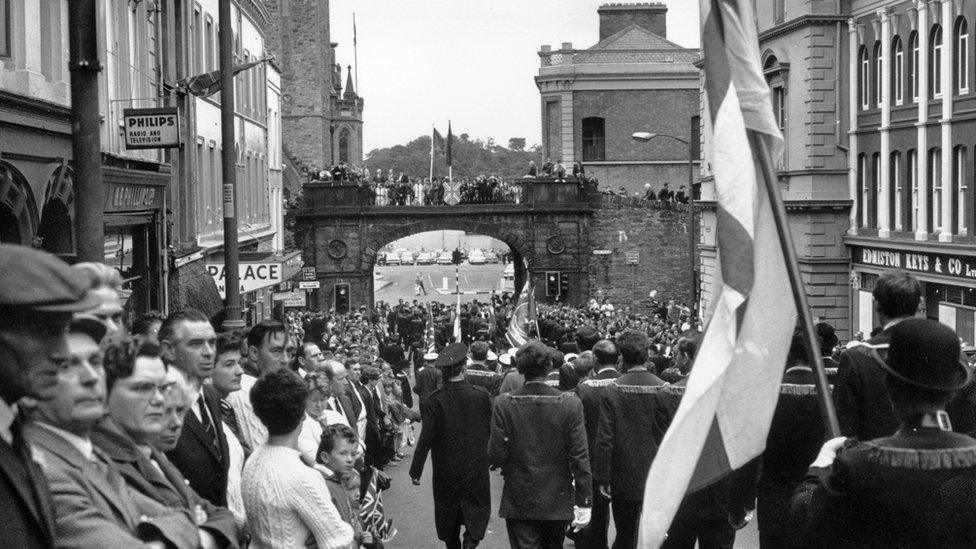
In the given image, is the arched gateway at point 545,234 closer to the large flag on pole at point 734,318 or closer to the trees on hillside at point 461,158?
the large flag on pole at point 734,318

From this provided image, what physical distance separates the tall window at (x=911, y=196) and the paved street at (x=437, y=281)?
4009cm

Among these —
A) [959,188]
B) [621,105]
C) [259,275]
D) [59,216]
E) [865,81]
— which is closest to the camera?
[59,216]

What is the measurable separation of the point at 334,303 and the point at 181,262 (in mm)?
33719

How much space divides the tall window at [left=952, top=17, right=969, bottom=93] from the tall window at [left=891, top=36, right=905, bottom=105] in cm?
280

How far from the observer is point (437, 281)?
94.3 metres

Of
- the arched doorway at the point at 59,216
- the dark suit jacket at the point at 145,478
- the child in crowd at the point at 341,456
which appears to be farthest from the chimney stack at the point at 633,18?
the dark suit jacket at the point at 145,478

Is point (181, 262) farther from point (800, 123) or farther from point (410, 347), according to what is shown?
point (410, 347)

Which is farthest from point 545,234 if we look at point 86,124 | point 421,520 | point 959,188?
point 86,124

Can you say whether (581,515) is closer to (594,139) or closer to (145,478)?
(145,478)

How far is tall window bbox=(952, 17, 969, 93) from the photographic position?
94.1 ft

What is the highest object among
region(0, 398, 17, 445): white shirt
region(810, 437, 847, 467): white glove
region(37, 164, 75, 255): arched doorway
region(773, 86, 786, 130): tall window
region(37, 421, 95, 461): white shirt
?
region(773, 86, 786, 130): tall window

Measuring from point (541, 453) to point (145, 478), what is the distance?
5.32 m

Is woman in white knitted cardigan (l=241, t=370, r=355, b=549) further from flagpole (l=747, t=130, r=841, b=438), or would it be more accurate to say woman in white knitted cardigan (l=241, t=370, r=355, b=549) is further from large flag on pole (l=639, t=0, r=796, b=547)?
flagpole (l=747, t=130, r=841, b=438)

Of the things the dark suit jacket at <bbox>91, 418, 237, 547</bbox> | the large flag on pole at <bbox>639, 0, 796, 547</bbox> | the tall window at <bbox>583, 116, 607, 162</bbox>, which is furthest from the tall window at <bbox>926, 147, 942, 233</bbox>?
the tall window at <bbox>583, 116, 607, 162</bbox>
